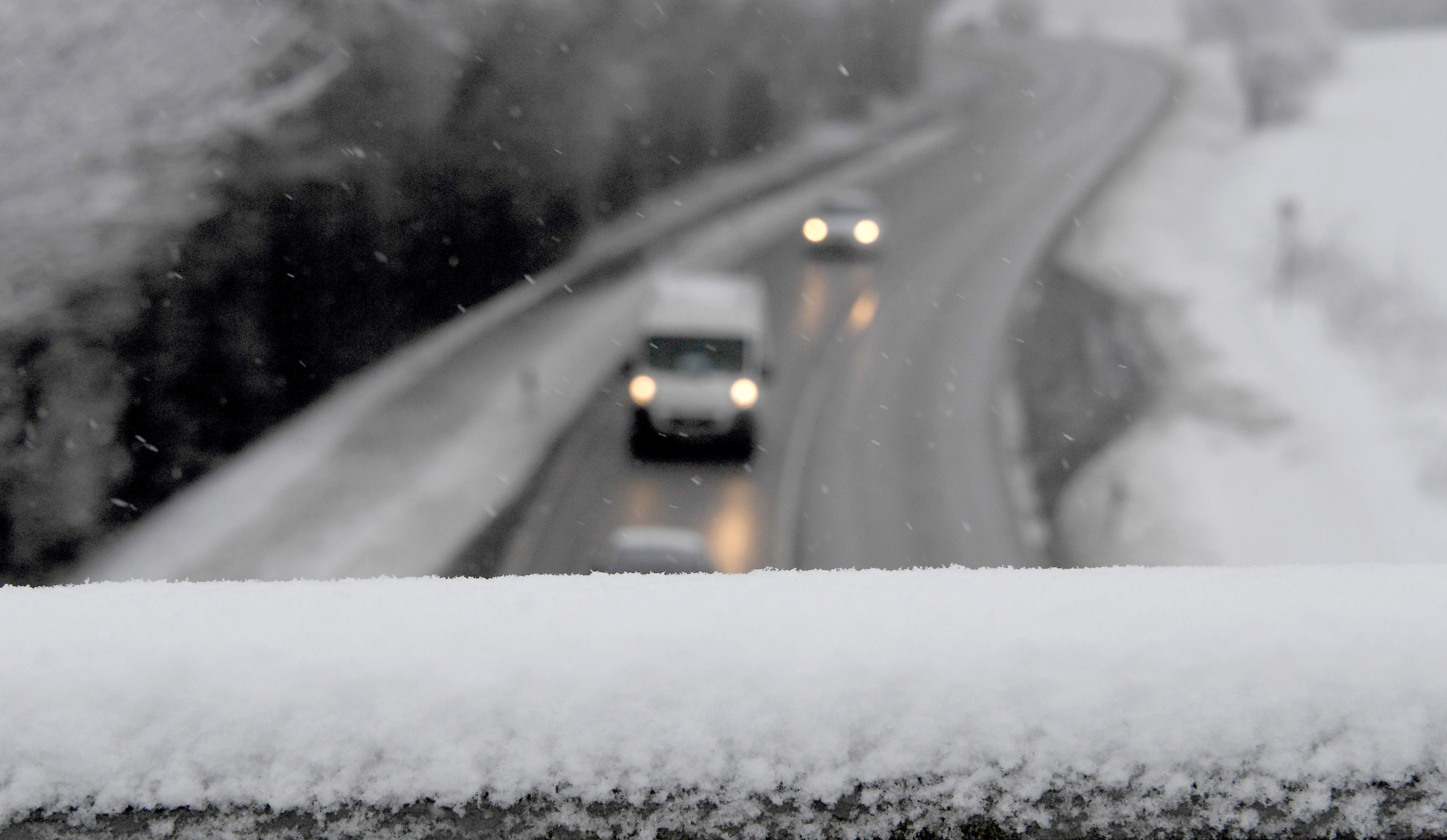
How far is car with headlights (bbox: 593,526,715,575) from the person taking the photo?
436 inches

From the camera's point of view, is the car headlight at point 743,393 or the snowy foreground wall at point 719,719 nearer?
the snowy foreground wall at point 719,719

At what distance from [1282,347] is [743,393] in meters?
12.5

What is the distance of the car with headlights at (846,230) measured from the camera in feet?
95.2

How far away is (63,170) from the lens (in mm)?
10102

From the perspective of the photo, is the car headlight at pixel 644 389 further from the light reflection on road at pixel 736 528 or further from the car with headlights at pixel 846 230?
the car with headlights at pixel 846 230

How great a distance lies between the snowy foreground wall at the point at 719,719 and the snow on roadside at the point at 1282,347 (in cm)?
782

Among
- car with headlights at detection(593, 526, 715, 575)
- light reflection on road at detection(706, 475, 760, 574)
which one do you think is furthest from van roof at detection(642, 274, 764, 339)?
car with headlights at detection(593, 526, 715, 575)

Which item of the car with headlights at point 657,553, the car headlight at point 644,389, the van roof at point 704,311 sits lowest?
the car with headlights at point 657,553

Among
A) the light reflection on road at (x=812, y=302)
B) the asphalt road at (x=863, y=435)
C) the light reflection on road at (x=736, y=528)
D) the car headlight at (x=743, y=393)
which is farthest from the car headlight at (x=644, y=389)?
the light reflection on road at (x=812, y=302)

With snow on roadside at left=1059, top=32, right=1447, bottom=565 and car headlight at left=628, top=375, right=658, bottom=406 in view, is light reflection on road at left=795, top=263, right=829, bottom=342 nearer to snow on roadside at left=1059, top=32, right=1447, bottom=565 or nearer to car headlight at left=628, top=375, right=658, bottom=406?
snow on roadside at left=1059, top=32, right=1447, bottom=565

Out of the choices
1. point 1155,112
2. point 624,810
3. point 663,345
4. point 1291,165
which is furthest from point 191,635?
point 1155,112

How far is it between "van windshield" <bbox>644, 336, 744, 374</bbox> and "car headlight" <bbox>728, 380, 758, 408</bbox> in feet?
0.66

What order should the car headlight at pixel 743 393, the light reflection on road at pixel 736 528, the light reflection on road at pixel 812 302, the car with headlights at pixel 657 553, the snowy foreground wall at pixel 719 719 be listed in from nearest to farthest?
the snowy foreground wall at pixel 719 719 < the car with headlights at pixel 657 553 < the light reflection on road at pixel 736 528 < the car headlight at pixel 743 393 < the light reflection on road at pixel 812 302

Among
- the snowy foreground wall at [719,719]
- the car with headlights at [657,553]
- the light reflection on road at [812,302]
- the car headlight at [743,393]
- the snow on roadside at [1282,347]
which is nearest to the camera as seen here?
the snowy foreground wall at [719,719]
